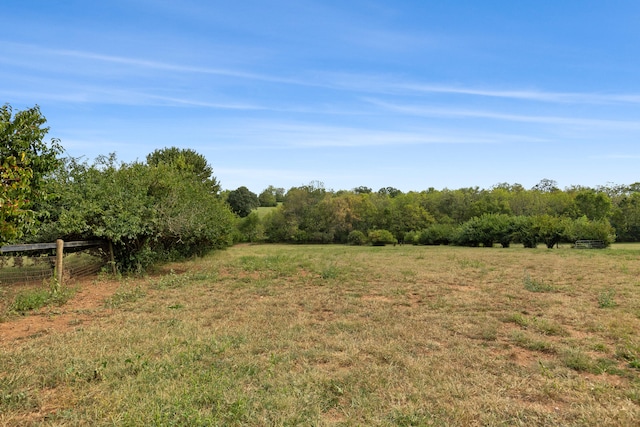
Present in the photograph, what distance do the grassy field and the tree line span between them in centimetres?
156

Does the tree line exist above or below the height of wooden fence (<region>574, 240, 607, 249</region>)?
above

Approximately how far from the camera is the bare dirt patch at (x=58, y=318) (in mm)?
5086

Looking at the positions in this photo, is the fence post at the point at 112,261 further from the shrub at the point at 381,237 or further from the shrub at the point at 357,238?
the shrub at the point at 357,238

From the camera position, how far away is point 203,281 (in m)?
9.49

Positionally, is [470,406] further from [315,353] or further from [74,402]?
[74,402]

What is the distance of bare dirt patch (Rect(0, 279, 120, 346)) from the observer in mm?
5086

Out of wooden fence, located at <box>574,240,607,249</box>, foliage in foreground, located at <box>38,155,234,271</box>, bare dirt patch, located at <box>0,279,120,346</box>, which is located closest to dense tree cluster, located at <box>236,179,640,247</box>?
wooden fence, located at <box>574,240,607,249</box>

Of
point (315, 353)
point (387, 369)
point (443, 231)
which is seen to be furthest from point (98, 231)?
point (443, 231)

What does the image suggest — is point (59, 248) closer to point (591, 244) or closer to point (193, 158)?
point (193, 158)

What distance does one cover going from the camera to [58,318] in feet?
19.2

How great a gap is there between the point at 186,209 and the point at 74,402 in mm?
9174

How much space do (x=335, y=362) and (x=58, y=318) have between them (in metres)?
4.86

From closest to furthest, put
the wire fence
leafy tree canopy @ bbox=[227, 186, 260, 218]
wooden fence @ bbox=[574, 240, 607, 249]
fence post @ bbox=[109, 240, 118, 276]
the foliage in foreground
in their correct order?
the wire fence < the foliage in foreground < fence post @ bbox=[109, 240, 118, 276] < wooden fence @ bbox=[574, 240, 607, 249] < leafy tree canopy @ bbox=[227, 186, 260, 218]

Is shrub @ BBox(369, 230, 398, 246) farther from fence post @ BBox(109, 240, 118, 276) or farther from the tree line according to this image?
fence post @ BBox(109, 240, 118, 276)
